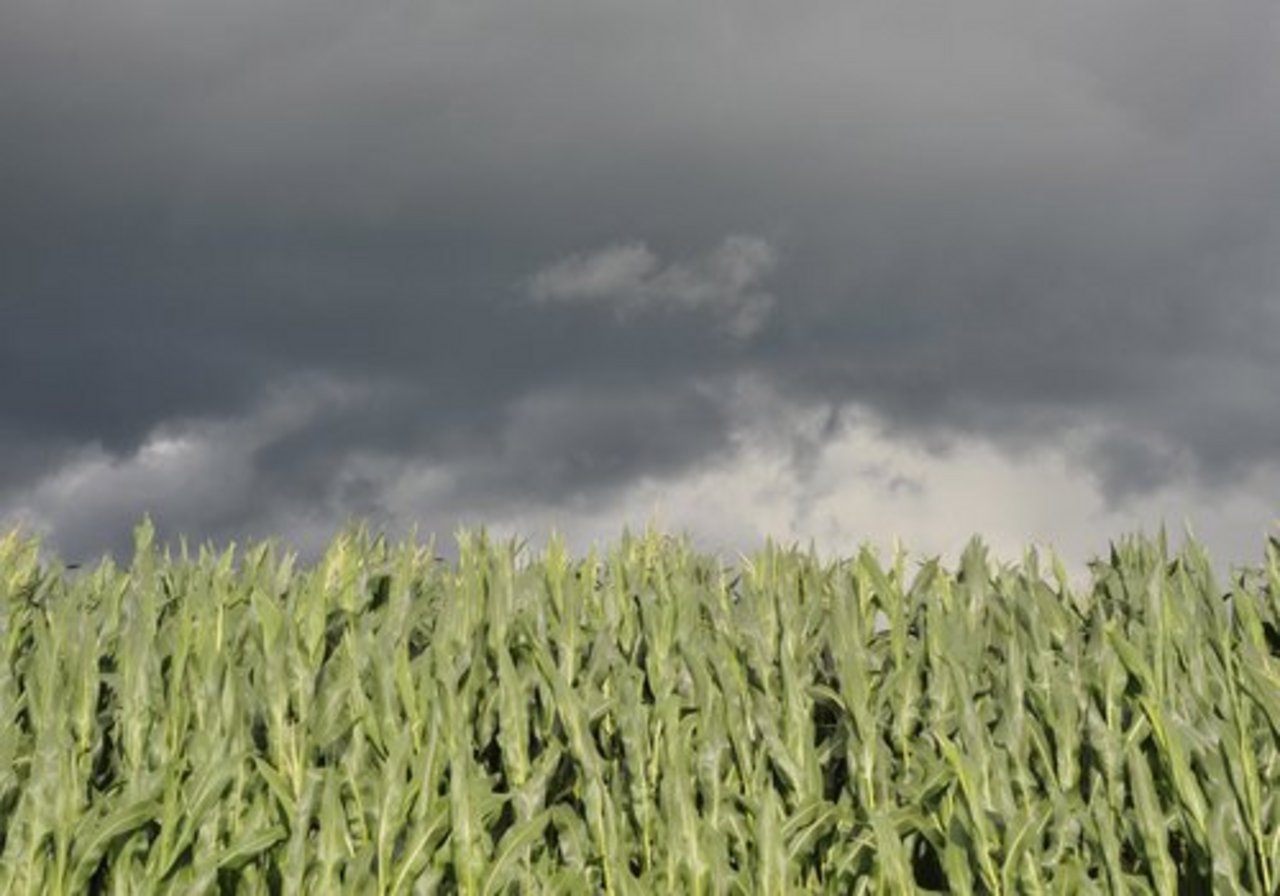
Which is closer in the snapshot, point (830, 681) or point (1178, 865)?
point (1178, 865)

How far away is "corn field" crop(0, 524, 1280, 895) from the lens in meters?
4.35

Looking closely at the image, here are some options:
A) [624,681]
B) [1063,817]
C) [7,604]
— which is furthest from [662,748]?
[7,604]

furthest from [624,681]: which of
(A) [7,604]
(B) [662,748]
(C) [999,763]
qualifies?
(A) [7,604]

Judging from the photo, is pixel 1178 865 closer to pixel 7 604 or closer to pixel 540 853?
pixel 540 853

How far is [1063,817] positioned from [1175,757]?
406mm

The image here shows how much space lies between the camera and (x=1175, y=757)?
14.3ft

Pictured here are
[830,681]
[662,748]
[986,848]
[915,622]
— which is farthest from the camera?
[915,622]

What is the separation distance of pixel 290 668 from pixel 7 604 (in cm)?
157

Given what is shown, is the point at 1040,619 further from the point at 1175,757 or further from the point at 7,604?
the point at 7,604

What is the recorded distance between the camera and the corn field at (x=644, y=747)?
4.35 m

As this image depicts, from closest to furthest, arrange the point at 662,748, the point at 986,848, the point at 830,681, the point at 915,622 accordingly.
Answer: the point at 986,848, the point at 662,748, the point at 830,681, the point at 915,622

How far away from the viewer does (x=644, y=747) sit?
4582mm

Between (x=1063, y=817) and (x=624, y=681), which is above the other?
(x=624, y=681)

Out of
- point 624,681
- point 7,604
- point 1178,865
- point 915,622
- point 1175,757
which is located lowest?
point 1178,865
